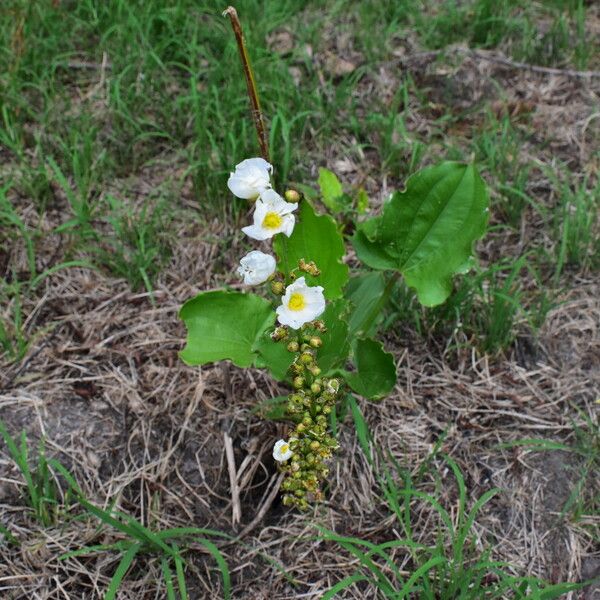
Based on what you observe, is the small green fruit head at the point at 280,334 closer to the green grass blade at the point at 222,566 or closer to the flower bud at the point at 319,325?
the flower bud at the point at 319,325

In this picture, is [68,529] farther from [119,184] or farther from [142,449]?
[119,184]

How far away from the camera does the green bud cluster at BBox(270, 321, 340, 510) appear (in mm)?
1520

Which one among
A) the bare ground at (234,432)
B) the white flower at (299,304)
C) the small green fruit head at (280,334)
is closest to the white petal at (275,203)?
the white flower at (299,304)

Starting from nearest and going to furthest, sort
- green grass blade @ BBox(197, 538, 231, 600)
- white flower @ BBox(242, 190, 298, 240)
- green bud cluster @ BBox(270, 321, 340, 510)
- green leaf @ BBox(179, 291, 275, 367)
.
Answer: white flower @ BBox(242, 190, 298, 240) → green bud cluster @ BBox(270, 321, 340, 510) → green grass blade @ BBox(197, 538, 231, 600) → green leaf @ BBox(179, 291, 275, 367)

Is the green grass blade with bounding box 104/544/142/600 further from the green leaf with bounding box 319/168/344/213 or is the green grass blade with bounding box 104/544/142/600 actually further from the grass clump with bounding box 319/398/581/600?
the green leaf with bounding box 319/168/344/213

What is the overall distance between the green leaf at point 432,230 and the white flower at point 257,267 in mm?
431

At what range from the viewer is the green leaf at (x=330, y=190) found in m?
2.24

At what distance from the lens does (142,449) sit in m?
1.92

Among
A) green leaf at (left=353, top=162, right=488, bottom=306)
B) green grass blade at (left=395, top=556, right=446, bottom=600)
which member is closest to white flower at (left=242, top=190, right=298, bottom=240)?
green leaf at (left=353, top=162, right=488, bottom=306)

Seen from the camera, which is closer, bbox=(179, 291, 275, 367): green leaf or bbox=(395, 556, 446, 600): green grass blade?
bbox=(395, 556, 446, 600): green grass blade

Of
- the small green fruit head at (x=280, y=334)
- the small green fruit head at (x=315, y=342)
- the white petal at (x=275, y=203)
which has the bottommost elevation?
the small green fruit head at (x=315, y=342)

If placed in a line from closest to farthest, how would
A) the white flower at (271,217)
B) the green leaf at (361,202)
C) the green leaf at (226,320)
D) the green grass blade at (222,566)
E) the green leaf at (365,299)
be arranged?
the white flower at (271,217) → the green grass blade at (222,566) → the green leaf at (226,320) → the green leaf at (365,299) → the green leaf at (361,202)

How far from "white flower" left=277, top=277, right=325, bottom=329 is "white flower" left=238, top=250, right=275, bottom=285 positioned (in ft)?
0.21

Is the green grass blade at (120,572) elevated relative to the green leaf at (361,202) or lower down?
lower down
